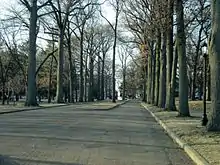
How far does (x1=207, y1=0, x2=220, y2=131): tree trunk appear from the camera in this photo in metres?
16.4

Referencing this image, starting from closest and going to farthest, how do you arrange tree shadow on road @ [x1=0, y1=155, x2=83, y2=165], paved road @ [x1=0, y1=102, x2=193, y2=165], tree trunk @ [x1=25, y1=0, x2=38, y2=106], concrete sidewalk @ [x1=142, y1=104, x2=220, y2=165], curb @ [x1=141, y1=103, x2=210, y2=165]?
tree shadow on road @ [x1=0, y1=155, x2=83, y2=165]
curb @ [x1=141, y1=103, x2=210, y2=165]
concrete sidewalk @ [x1=142, y1=104, x2=220, y2=165]
paved road @ [x1=0, y1=102, x2=193, y2=165]
tree trunk @ [x1=25, y1=0, x2=38, y2=106]

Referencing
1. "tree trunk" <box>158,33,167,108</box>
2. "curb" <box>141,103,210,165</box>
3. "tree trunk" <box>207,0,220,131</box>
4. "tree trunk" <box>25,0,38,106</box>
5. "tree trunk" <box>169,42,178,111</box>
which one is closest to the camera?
"curb" <box>141,103,210,165</box>

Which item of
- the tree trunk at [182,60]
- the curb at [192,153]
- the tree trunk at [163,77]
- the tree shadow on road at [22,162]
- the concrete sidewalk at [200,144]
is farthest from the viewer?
the tree trunk at [163,77]

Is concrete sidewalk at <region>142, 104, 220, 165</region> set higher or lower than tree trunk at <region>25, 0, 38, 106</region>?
lower

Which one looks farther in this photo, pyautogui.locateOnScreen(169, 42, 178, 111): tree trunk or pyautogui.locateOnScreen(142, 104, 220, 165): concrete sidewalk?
pyautogui.locateOnScreen(169, 42, 178, 111): tree trunk

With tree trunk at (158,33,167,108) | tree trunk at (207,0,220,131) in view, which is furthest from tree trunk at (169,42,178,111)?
tree trunk at (207,0,220,131)

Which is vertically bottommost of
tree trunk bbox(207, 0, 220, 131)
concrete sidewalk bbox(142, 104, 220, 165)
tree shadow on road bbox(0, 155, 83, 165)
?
tree shadow on road bbox(0, 155, 83, 165)

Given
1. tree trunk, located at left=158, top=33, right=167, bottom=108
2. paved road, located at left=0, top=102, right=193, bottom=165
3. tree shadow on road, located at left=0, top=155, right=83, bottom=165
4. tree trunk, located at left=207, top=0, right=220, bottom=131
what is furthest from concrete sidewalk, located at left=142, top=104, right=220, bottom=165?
tree trunk, located at left=158, top=33, right=167, bottom=108

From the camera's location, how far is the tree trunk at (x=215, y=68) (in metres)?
16.4

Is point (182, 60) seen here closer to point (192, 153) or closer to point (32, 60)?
point (192, 153)

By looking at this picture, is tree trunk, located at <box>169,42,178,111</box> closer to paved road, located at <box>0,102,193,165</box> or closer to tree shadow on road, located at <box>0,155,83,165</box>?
paved road, located at <box>0,102,193,165</box>

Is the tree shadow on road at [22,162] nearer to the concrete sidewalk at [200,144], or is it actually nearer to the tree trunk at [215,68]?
the concrete sidewalk at [200,144]

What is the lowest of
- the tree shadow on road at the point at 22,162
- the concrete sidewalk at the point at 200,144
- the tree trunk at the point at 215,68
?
the tree shadow on road at the point at 22,162

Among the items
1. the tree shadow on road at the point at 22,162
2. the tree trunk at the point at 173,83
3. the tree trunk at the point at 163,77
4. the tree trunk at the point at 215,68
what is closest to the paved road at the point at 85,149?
the tree shadow on road at the point at 22,162
